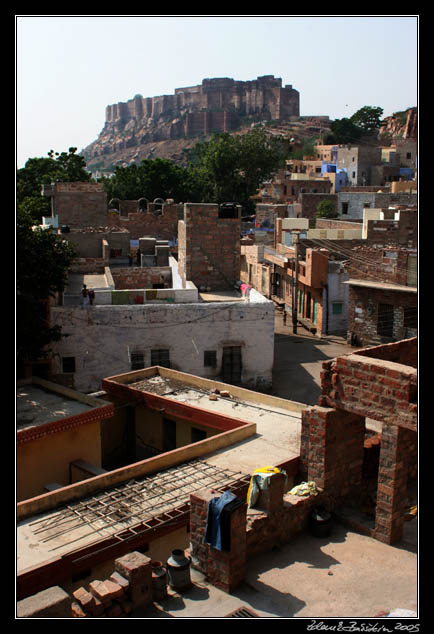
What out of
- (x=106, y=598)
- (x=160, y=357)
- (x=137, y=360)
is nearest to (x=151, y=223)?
(x=160, y=357)

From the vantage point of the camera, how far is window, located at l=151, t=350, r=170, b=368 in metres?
23.2

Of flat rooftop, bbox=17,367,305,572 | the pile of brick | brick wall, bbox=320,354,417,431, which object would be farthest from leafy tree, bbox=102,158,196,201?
the pile of brick

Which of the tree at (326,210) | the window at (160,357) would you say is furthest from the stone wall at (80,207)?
the tree at (326,210)

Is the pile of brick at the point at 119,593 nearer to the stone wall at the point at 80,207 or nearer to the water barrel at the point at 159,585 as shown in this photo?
the water barrel at the point at 159,585

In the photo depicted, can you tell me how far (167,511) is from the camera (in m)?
11.3

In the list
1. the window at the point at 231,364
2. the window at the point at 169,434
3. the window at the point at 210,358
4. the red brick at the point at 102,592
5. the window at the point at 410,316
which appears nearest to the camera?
the red brick at the point at 102,592

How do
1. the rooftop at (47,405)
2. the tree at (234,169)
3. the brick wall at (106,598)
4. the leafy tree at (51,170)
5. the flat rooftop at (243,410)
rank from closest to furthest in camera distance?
the brick wall at (106,598)
the flat rooftop at (243,410)
the rooftop at (47,405)
the leafy tree at (51,170)
the tree at (234,169)

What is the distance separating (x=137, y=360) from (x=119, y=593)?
15.5 metres

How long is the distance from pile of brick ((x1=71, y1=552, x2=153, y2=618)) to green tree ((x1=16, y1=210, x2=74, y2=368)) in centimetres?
1117

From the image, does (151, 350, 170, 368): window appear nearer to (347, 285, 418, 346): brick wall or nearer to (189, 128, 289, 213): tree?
(347, 285, 418, 346): brick wall

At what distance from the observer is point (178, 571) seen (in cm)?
848

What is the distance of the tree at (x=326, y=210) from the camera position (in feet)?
191

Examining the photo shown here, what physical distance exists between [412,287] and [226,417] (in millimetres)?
16254

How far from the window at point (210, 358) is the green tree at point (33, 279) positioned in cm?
590
